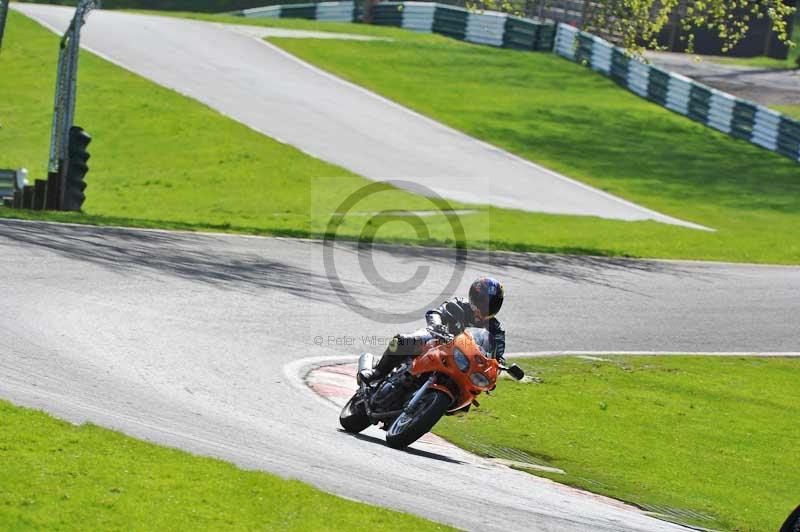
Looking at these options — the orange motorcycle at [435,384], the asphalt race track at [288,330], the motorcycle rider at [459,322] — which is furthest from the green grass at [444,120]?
the orange motorcycle at [435,384]

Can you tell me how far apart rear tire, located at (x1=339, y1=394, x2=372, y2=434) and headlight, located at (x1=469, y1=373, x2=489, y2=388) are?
1196 millimetres

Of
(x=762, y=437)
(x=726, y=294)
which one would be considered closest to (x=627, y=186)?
(x=726, y=294)

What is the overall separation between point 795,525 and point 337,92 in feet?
Answer: 103

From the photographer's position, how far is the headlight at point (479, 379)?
1068 cm

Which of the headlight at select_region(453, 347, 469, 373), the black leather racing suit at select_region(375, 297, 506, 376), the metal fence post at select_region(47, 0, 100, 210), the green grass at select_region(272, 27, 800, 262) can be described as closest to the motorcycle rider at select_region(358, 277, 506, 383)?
the black leather racing suit at select_region(375, 297, 506, 376)

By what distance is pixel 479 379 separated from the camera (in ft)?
35.1

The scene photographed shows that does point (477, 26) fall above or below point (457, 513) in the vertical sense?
above

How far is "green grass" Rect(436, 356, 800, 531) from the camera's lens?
36.9 feet

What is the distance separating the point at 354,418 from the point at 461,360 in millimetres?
1347

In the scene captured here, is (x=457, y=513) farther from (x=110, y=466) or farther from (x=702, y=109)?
(x=702, y=109)

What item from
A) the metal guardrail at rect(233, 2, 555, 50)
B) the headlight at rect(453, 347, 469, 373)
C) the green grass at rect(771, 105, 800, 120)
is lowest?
the headlight at rect(453, 347, 469, 373)

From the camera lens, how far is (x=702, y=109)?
41656mm

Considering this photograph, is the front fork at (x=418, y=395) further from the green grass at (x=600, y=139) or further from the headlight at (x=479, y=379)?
the green grass at (x=600, y=139)

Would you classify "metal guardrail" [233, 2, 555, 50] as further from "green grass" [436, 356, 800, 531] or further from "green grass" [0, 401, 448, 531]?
"green grass" [0, 401, 448, 531]
